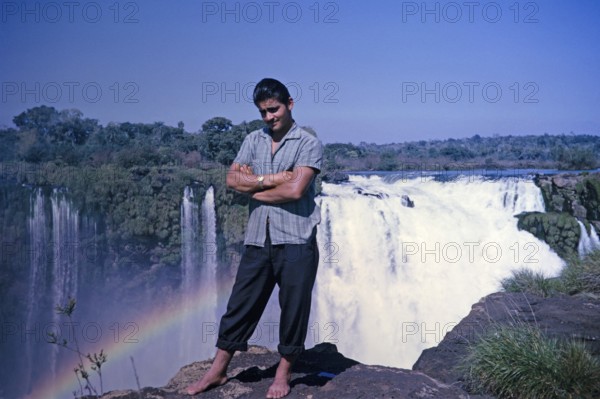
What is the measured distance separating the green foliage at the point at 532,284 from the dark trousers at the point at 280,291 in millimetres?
4831

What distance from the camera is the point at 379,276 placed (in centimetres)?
1411

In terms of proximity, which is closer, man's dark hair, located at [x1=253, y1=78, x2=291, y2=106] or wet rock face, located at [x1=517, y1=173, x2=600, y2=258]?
man's dark hair, located at [x1=253, y1=78, x2=291, y2=106]

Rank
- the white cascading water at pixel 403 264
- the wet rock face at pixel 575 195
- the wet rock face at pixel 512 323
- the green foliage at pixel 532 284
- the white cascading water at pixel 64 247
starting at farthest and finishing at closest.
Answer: the wet rock face at pixel 575 195 → the white cascading water at pixel 403 264 → the white cascading water at pixel 64 247 → the green foliage at pixel 532 284 → the wet rock face at pixel 512 323

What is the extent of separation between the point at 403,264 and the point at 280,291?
1095 cm

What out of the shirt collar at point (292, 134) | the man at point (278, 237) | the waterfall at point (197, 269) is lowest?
the waterfall at point (197, 269)

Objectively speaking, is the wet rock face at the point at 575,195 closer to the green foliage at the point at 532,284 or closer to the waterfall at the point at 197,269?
the green foliage at the point at 532,284

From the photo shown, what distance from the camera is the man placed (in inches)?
140

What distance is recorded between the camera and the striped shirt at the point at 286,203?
11.7 feet

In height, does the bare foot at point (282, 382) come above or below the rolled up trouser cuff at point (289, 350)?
below

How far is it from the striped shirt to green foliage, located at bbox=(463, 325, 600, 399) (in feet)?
5.15

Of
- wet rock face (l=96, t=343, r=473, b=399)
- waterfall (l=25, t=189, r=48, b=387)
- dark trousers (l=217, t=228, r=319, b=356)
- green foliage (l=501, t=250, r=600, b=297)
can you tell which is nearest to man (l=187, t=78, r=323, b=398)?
dark trousers (l=217, t=228, r=319, b=356)

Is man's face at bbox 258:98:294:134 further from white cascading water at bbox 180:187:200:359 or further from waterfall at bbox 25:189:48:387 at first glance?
waterfall at bbox 25:189:48:387

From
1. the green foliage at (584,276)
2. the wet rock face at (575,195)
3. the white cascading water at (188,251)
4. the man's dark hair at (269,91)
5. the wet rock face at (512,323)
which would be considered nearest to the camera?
the man's dark hair at (269,91)

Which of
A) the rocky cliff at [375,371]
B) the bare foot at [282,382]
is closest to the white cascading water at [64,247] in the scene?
the rocky cliff at [375,371]
